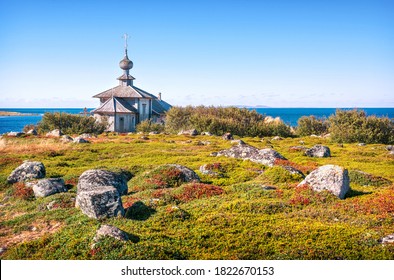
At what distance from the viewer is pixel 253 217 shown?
13641 mm

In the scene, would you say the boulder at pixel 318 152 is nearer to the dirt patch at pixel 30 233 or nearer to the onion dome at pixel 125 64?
the dirt patch at pixel 30 233

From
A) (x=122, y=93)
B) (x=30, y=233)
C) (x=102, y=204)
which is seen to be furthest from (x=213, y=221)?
(x=122, y=93)

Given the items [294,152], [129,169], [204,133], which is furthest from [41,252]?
[204,133]

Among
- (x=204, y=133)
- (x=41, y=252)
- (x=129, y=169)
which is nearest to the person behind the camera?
(x=41, y=252)

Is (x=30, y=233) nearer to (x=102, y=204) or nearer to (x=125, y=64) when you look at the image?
(x=102, y=204)

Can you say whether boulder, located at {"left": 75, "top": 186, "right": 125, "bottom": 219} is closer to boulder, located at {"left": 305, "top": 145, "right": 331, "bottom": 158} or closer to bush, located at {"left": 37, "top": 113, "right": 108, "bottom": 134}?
boulder, located at {"left": 305, "top": 145, "right": 331, "bottom": 158}

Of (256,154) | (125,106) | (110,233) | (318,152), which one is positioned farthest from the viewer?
(125,106)

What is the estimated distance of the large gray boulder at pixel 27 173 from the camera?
2225 centimetres

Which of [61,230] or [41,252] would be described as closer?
[41,252]

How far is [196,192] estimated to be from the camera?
17625 millimetres

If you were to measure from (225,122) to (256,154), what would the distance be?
31.3 meters

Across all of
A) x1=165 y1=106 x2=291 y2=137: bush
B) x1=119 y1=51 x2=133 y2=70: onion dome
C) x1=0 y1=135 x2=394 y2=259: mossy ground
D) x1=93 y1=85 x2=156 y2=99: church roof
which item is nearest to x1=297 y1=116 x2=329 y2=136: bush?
x1=165 y1=106 x2=291 y2=137: bush

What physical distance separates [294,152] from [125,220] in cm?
2189
